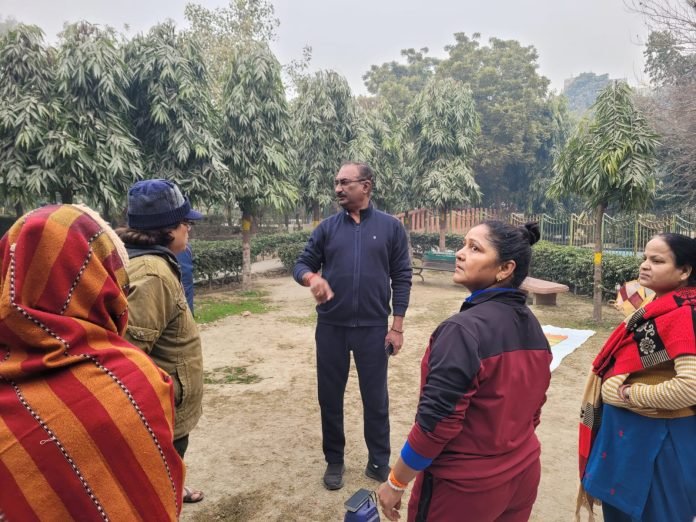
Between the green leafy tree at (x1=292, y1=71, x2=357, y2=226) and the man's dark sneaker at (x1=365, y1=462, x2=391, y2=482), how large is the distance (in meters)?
11.5

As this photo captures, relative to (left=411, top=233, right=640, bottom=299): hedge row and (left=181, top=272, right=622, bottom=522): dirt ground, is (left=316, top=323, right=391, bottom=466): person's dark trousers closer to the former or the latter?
(left=181, top=272, right=622, bottom=522): dirt ground

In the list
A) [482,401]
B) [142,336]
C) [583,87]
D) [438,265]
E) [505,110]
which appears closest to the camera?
[482,401]

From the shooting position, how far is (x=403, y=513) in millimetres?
3051

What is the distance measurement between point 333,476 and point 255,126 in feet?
28.9

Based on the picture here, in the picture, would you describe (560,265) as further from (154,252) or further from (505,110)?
(505,110)

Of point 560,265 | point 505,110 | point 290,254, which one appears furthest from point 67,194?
point 505,110

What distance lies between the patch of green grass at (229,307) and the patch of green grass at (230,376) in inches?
103

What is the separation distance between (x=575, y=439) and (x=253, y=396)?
2973 mm

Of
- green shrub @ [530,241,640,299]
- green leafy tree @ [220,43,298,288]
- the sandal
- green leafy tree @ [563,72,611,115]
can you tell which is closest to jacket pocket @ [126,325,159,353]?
the sandal

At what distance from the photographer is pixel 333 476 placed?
3.30m

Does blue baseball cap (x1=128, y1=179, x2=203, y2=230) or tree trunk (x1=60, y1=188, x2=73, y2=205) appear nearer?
blue baseball cap (x1=128, y1=179, x2=203, y2=230)

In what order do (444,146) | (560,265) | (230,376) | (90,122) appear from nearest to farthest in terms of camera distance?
(230,376) → (90,122) → (560,265) → (444,146)

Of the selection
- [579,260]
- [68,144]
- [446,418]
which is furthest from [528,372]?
[579,260]

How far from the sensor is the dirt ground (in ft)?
10.3
